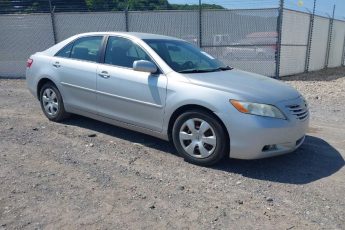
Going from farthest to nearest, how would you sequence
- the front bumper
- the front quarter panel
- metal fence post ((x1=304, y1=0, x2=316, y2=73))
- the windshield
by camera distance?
1. metal fence post ((x1=304, y1=0, x2=316, y2=73))
2. the windshield
3. the front quarter panel
4. the front bumper

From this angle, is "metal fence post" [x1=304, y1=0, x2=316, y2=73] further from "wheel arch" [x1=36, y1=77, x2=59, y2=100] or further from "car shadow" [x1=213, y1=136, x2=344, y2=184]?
"wheel arch" [x1=36, y1=77, x2=59, y2=100]

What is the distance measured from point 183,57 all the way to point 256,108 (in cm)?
154

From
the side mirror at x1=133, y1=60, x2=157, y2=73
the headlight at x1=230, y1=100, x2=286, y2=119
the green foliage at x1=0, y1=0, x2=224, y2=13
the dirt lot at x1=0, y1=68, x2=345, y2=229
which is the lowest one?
the dirt lot at x1=0, y1=68, x2=345, y2=229

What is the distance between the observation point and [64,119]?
20.9ft

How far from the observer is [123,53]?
17.5ft

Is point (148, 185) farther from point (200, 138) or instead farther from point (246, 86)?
point (246, 86)

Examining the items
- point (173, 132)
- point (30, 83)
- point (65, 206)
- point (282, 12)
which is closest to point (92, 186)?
point (65, 206)

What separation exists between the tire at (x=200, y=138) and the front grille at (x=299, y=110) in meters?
0.86

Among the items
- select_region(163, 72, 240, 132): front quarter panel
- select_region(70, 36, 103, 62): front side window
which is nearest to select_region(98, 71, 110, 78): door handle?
select_region(70, 36, 103, 62): front side window

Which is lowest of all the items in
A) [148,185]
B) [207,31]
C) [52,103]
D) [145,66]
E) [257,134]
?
[148,185]

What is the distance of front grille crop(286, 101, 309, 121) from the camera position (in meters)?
4.45

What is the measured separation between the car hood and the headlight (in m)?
0.06

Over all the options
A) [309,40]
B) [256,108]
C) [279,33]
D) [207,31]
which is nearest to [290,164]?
[256,108]

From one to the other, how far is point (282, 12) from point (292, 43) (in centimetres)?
183
